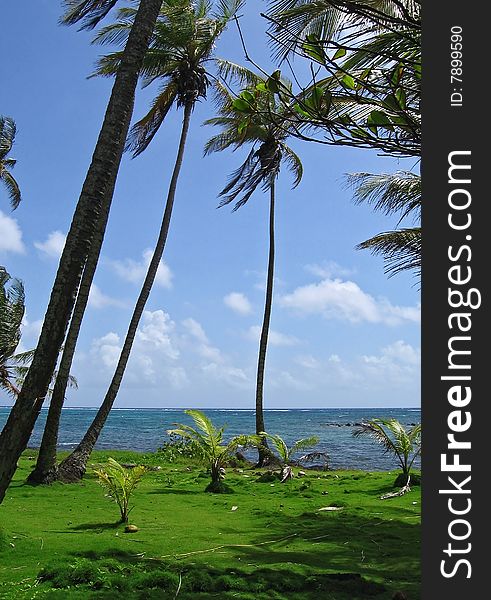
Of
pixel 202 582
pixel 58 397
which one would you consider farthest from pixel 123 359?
pixel 202 582

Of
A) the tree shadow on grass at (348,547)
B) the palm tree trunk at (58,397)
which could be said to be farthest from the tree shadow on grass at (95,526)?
the palm tree trunk at (58,397)

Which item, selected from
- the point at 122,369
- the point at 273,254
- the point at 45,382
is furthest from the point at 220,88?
the point at 45,382

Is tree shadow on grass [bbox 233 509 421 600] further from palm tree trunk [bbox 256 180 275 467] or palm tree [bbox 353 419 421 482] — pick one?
palm tree trunk [bbox 256 180 275 467]

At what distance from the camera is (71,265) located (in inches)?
165

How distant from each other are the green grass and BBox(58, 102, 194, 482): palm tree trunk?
697 mm

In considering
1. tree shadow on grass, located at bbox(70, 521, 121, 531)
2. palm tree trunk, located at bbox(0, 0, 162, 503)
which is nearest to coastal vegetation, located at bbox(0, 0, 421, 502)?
palm tree trunk, located at bbox(0, 0, 162, 503)

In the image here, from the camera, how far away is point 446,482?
6.05 feet

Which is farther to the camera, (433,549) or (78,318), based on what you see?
(78,318)

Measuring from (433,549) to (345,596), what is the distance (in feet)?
9.54

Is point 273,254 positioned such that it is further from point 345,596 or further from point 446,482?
point 446,482

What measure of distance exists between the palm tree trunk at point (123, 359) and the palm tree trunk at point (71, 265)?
24.2 feet

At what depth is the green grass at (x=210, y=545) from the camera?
178 inches

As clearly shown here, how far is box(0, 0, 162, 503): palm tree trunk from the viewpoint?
12.9ft

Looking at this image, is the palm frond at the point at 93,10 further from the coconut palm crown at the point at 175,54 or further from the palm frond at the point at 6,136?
the palm frond at the point at 6,136
